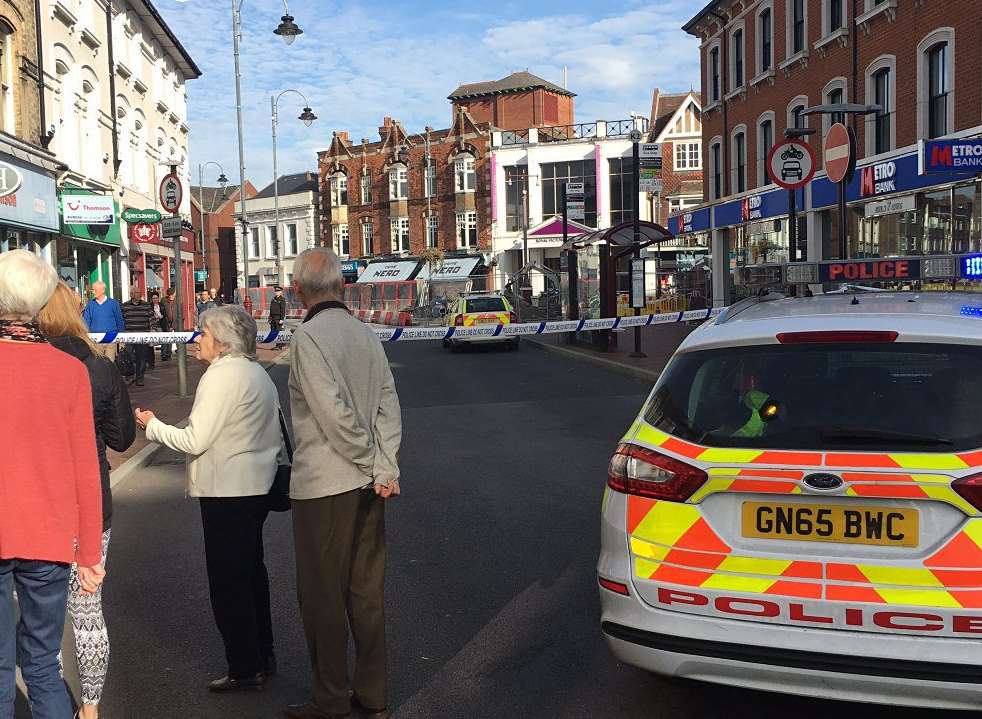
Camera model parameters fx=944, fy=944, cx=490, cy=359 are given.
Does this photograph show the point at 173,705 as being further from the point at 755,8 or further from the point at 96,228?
the point at 755,8

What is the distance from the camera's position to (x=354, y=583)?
384 cm

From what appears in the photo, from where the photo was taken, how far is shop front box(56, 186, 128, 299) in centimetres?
2088

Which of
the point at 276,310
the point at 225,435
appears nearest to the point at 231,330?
the point at 225,435

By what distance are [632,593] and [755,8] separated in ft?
104

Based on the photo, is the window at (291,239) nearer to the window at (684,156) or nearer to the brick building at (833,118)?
the window at (684,156)

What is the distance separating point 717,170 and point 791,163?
24.7m

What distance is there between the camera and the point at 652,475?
11.4ft

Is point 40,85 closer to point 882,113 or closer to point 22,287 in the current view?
point 882,113

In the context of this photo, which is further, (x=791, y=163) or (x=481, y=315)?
(x=481, y=315)

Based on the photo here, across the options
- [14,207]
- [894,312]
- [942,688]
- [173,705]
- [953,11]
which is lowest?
[173,705]

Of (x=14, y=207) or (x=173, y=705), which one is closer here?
(x=173, y=705)

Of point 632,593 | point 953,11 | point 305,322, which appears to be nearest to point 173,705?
point 305,322

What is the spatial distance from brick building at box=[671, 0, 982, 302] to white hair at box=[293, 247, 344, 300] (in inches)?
387

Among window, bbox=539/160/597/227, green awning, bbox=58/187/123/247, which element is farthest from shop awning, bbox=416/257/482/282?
green awning, bbox=58/187/123/247
